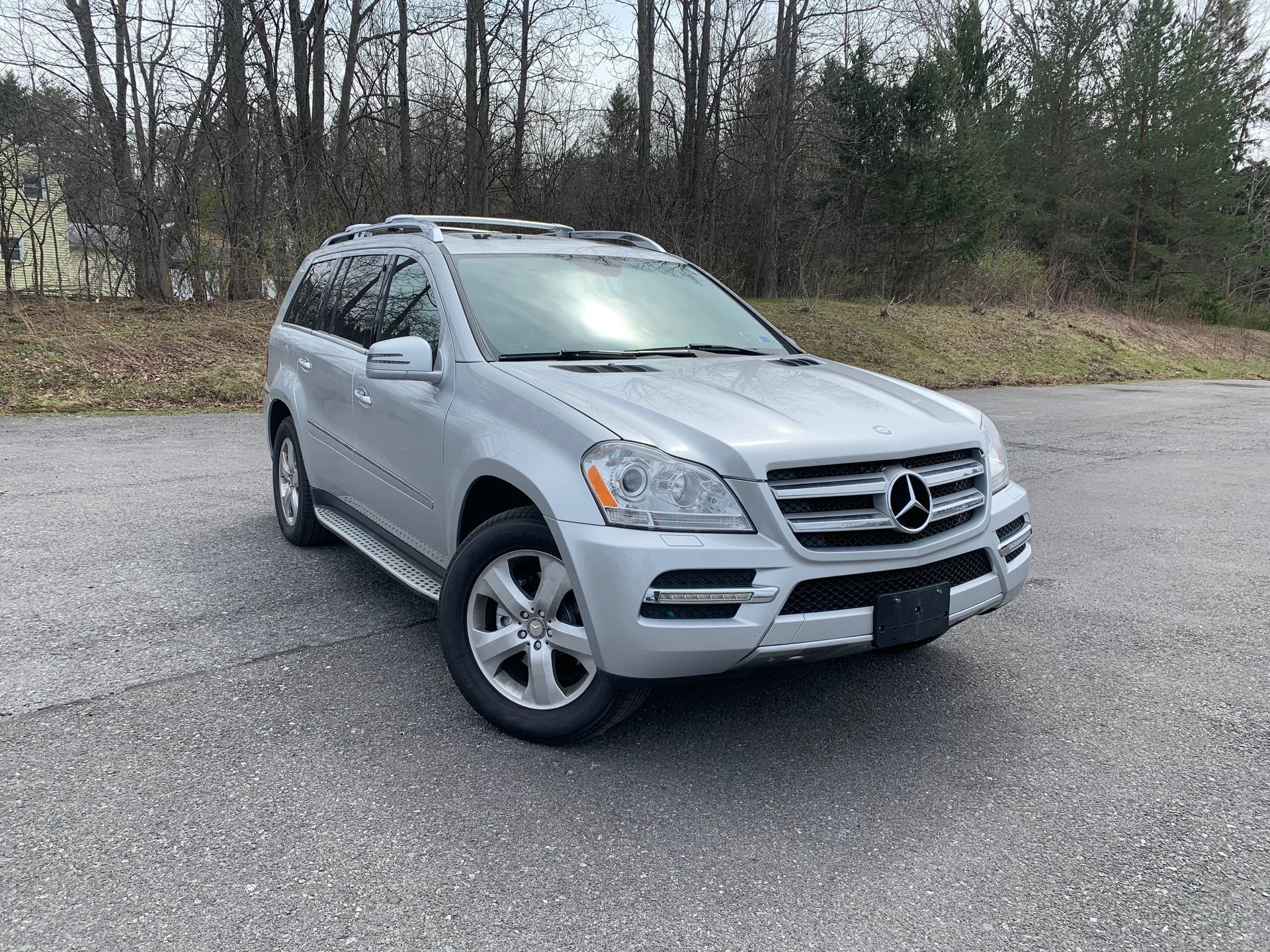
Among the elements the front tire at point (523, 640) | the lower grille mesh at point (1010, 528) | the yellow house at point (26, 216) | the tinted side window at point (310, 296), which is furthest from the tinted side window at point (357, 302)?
the yellow house at point (26, 216)

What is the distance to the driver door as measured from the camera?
3.93 m

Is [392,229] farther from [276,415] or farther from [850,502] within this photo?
[850,502]

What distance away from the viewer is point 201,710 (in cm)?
353

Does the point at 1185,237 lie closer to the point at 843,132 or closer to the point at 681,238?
the point at 843,132

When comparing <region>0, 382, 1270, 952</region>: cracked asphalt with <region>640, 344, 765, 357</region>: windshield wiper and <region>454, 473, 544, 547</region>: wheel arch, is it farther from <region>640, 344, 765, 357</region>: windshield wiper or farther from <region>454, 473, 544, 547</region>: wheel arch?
<region>640, 344, 765, 357</region>: windshield wiper

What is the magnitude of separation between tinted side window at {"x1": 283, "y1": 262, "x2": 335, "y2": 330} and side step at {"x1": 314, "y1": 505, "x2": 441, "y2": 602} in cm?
118

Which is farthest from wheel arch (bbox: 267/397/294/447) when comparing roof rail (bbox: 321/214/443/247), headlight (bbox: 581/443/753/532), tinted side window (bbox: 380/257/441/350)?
headlight (bbox: 581/443/753/532)

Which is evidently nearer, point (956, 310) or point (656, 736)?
point (656, 736)

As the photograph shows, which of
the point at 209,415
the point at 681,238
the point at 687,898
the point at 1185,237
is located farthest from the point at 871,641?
the point at 1185,237

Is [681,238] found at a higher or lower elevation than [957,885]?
higher

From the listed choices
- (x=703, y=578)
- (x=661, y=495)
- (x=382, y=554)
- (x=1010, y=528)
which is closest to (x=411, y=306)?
A: (x=382, y=554)

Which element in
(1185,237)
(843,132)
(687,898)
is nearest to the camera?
(687,898)

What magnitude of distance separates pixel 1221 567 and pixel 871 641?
388cm

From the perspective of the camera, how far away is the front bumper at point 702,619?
291 cm
